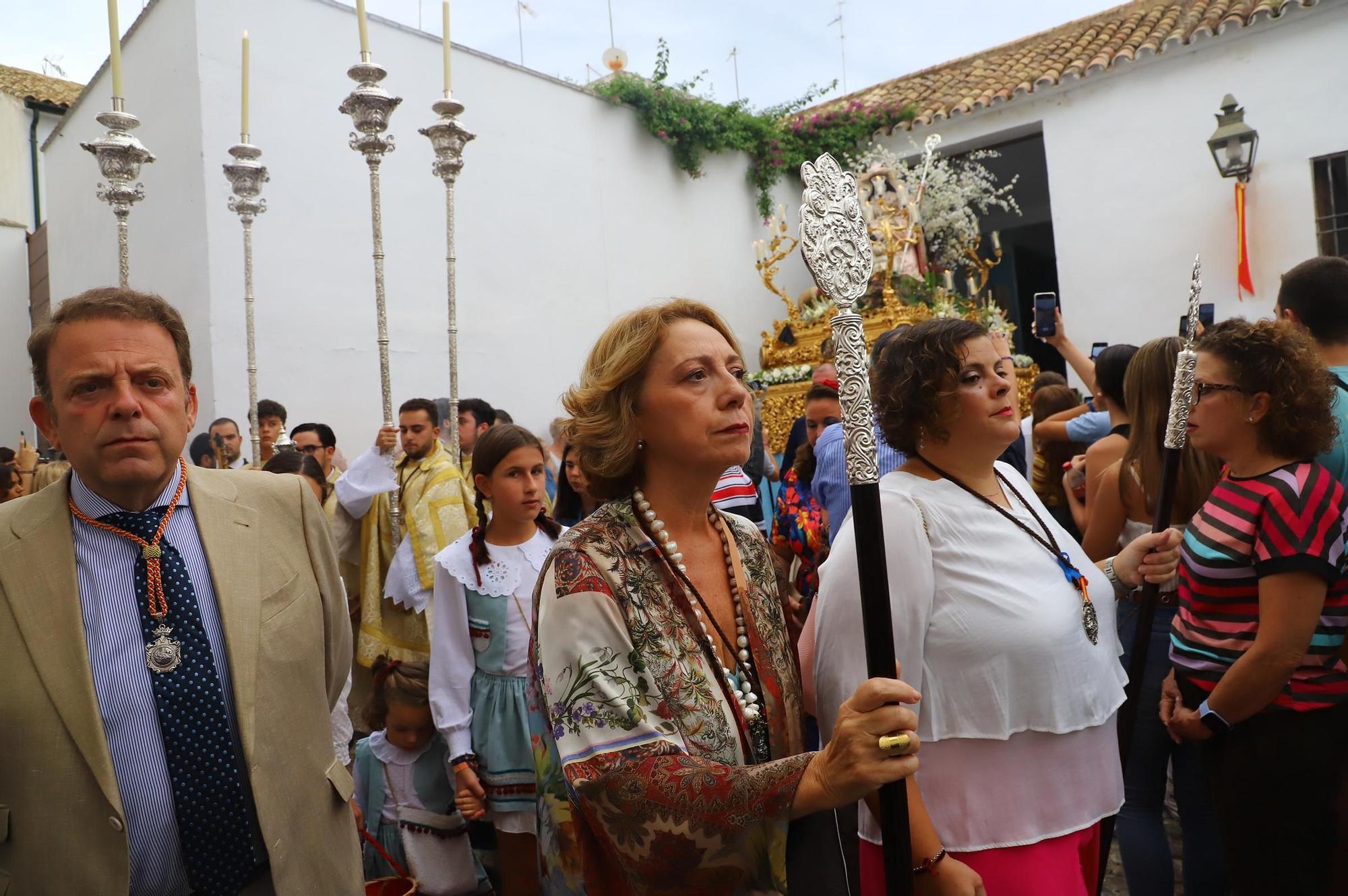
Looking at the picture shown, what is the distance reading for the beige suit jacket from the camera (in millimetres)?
1768

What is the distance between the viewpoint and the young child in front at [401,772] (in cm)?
353

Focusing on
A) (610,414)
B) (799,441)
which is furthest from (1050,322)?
(610,414)

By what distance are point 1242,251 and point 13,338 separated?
15258mm

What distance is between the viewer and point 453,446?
5.21m

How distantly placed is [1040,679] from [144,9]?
392 inches

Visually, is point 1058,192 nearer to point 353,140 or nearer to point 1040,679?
point 353,140

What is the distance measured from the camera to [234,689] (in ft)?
6.40

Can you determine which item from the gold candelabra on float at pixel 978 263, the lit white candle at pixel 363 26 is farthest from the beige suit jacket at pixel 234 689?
the gold candelabra on float at pixel 978 263

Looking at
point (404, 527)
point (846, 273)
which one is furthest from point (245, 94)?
point (846, 273)

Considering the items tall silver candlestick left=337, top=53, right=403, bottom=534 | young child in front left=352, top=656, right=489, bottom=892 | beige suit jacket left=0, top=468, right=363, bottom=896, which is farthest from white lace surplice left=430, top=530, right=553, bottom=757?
tall silver candlestick left=337, top=53, right=403, bottom=534

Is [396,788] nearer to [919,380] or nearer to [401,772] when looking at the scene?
[401,772]

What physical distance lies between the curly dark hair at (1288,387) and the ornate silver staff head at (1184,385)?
0.59ft

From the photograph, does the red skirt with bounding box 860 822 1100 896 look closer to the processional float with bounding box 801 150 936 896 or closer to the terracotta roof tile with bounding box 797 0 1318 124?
the processional float with bounding box 801 150 936 896

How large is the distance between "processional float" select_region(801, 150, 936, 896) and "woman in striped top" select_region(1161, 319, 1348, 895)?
1.47 metres
